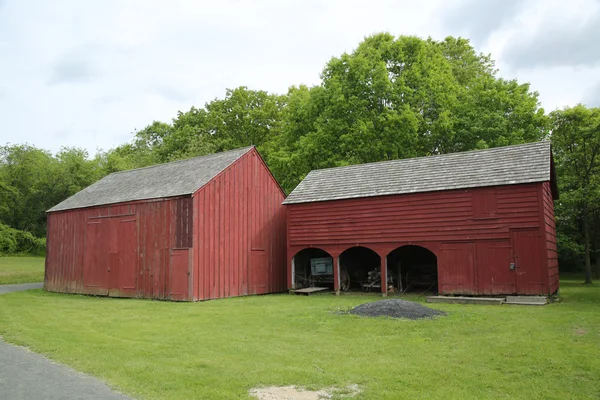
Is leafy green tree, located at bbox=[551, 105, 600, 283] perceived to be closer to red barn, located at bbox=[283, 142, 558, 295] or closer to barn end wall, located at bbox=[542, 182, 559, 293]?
red barn, located at bbox=[283, 142, 558, 295]

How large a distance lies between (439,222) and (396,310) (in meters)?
6.63

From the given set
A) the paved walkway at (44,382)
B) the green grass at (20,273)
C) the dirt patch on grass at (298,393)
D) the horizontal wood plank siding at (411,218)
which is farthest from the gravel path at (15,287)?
the dirt patch on grass at (298,393)

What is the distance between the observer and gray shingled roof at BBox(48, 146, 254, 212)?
68.0 feet

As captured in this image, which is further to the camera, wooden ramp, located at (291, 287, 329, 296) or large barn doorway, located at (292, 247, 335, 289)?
large barn doorway, located at (292, 247, 335, 289)

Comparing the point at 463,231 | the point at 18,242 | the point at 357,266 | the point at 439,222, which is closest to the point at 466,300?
the point at 463,231

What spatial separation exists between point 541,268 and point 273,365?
11.9 meters

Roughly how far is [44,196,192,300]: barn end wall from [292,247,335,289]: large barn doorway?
19.5ft

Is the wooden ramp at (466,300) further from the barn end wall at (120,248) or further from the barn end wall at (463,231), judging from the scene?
the barn end wall at (120,248)

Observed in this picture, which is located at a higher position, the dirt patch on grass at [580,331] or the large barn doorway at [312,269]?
the large barn doorway at [312,269]

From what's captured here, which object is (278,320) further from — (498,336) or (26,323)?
(26,323)

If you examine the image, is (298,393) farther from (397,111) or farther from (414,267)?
(397,111)

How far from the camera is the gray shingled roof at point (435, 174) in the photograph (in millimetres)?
17062

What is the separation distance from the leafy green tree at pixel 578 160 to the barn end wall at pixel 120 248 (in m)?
19.5

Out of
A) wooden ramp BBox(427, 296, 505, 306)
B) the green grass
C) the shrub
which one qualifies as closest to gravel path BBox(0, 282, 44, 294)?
the green grass
